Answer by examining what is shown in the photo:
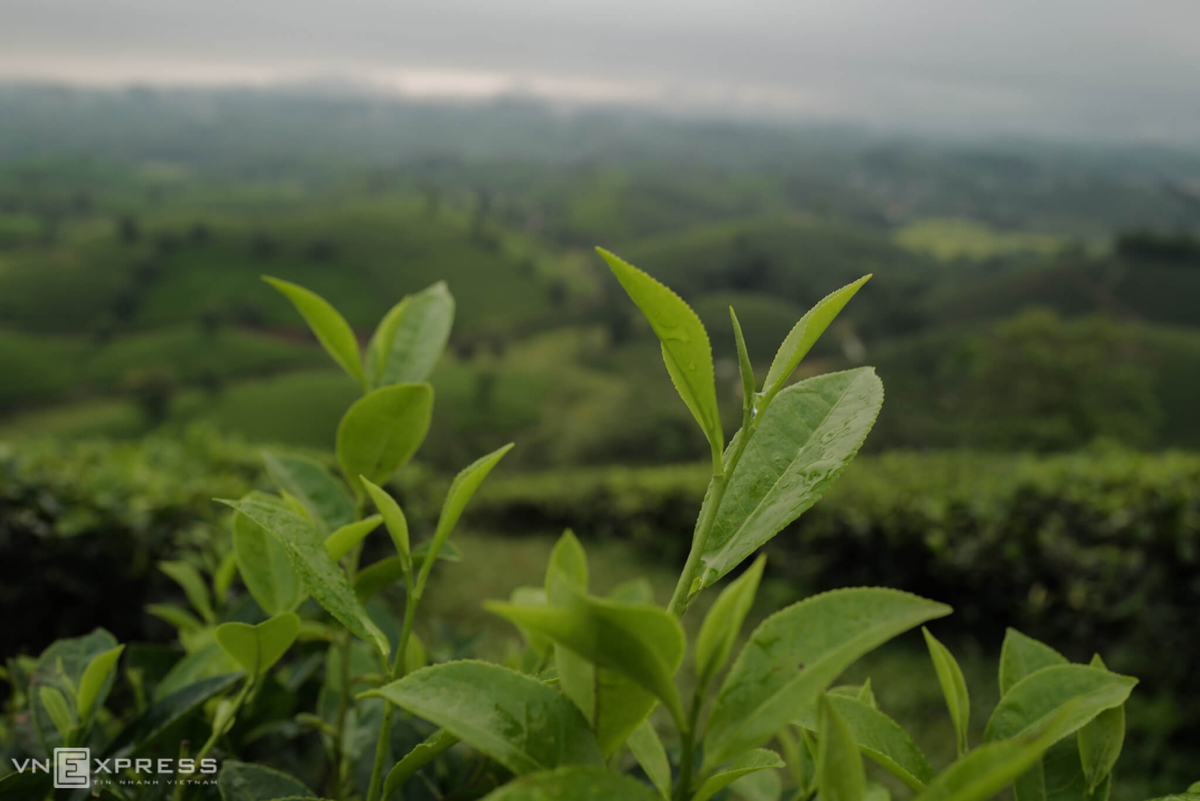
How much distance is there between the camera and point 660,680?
1.36 feet

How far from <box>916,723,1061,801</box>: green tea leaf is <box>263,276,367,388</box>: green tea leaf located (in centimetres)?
67

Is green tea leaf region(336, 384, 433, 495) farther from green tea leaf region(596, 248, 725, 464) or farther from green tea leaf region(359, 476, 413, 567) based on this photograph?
green tea leaf region(596, 248, 725, 464)

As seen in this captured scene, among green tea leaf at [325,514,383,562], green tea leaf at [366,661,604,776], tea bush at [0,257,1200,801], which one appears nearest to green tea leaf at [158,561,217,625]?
tea bush at [0,257,1200,801]

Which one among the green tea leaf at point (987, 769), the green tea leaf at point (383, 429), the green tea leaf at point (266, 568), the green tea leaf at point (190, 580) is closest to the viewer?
the green tea leaf at point (987, 769)

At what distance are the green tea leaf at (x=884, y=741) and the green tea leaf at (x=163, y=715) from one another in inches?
26.1

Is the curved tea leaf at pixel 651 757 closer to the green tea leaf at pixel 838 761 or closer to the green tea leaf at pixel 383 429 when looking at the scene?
the green tea leaf at pixel 838 761

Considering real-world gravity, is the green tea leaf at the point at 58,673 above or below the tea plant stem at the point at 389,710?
below

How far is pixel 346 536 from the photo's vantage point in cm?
66

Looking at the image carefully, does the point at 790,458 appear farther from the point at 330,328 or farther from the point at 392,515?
the point at 330,328

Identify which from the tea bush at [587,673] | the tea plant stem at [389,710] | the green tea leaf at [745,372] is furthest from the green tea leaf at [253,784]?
the green tea leaf at [745,372]

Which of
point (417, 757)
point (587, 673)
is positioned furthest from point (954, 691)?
point (417, 757)

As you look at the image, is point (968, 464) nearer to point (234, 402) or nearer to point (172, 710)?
point (172, 710)

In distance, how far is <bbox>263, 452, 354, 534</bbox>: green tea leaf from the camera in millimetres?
851

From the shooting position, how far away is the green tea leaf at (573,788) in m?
0.38
